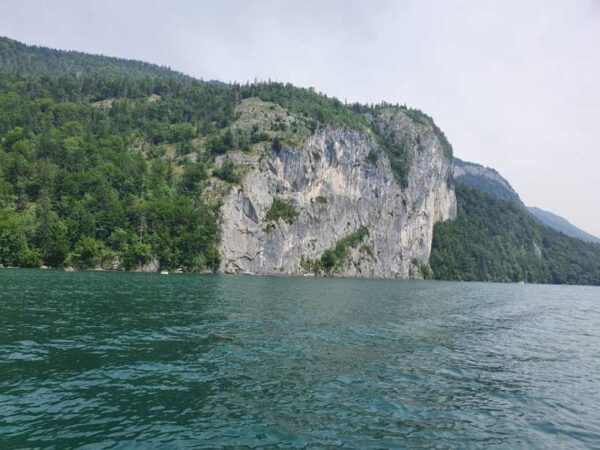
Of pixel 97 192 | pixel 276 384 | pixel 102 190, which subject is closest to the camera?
pixel 276 384

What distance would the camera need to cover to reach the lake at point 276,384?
14.3 meters

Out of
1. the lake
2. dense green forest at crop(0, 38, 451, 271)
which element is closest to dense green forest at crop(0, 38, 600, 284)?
dense green forest at crop(0, 38, 451, 271)

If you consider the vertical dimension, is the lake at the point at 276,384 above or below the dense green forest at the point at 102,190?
below

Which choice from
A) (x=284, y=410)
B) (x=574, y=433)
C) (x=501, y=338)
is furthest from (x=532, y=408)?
(x=501, y=338)

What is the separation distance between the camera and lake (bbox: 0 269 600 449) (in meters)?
14.3

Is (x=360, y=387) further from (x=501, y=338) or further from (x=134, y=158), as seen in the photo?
(x=134, y=158)

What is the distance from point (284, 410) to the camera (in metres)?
16.5

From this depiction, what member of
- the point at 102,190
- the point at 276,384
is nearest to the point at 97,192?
the point at 102,190

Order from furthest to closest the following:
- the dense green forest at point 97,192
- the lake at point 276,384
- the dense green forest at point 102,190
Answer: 1. the dense green forest at point 102,190
2. the dense green forest at point 97,192
3. the lake at point 276,384

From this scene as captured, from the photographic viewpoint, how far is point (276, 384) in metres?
19.8

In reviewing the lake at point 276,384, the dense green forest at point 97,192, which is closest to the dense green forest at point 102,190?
the dense green forest at point 97,192

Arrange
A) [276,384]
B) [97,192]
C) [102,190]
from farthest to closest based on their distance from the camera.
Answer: [102,190] → [97,192] → [276,384]

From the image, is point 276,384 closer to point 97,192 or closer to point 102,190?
point 102,190

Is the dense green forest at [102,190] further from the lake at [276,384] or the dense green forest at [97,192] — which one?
the lake at [276,384]
